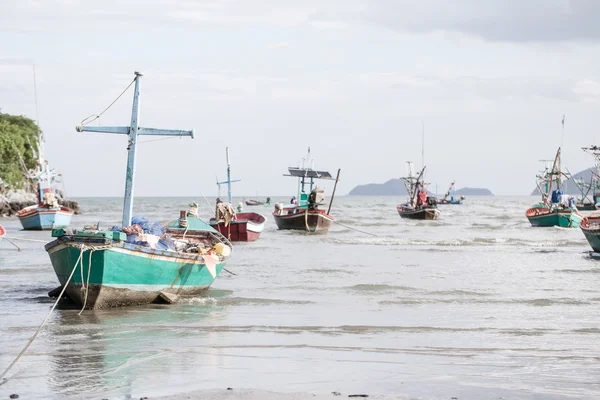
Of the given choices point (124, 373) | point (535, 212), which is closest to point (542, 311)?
point (124, 373)

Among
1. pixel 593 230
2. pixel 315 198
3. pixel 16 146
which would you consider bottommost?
pixel 593 230

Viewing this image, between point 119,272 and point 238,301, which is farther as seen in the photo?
point 238,301

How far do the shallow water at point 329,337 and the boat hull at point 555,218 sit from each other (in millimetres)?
29120

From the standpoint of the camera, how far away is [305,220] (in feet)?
164

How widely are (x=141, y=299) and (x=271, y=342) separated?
4489 mm

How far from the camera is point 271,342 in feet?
45.2

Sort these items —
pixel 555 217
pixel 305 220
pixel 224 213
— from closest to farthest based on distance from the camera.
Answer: pixel 224 213 → pixel 305 220 → pixel 555 217

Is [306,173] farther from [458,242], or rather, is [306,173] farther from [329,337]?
[329,337]

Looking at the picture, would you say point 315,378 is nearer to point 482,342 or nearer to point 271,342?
point 271,342

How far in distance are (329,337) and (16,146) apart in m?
70.2

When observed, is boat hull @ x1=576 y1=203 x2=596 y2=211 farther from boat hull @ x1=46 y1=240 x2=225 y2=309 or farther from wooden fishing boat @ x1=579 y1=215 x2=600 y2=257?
boat hull @ x1=46 y1=240 x2=225 y2=309

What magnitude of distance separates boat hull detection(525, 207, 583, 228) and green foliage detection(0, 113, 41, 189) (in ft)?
149

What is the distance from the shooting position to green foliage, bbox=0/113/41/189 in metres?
76.8

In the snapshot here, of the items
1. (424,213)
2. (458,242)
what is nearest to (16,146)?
(424,213)
